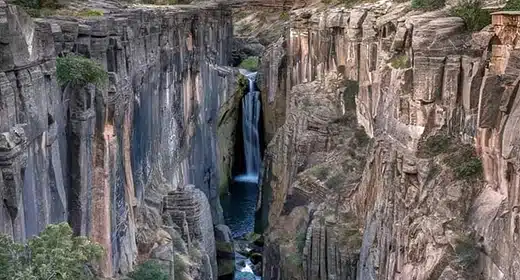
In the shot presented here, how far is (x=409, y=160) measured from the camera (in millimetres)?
22766

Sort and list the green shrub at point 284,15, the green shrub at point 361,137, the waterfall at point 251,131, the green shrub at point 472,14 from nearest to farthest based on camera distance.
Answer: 1. the green shrub at point 472,14
2. the green shrub at point 361,137
3. the waterfall at point 251,131
4. the green shrub at point 284,15

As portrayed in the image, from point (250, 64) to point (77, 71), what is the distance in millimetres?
38554

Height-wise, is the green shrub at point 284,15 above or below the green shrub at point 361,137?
above

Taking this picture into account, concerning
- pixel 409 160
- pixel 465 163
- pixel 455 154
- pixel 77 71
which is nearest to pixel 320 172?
pixel 409 160

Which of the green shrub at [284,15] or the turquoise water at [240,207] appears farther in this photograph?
the green shrub at [284,15]

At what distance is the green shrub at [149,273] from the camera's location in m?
22.8

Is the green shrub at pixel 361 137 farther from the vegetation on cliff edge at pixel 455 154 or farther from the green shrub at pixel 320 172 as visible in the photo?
the vegetation on cliff edge at pixel 455 154

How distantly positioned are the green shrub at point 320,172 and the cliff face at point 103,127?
5073 millimetres

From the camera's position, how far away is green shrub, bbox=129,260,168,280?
2278cm

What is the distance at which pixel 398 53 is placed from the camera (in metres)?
26.3

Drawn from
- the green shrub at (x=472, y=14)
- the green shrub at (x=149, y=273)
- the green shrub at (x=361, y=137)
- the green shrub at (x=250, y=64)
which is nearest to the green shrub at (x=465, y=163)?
the green shrub at (x=472, y=14)

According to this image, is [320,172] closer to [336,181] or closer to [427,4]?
[336,181]

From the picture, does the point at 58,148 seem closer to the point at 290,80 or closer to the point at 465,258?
the point at 465,258

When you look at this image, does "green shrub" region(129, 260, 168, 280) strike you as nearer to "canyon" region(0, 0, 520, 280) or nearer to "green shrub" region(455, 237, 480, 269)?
"canyon" region(0, 0, 520, 280)
